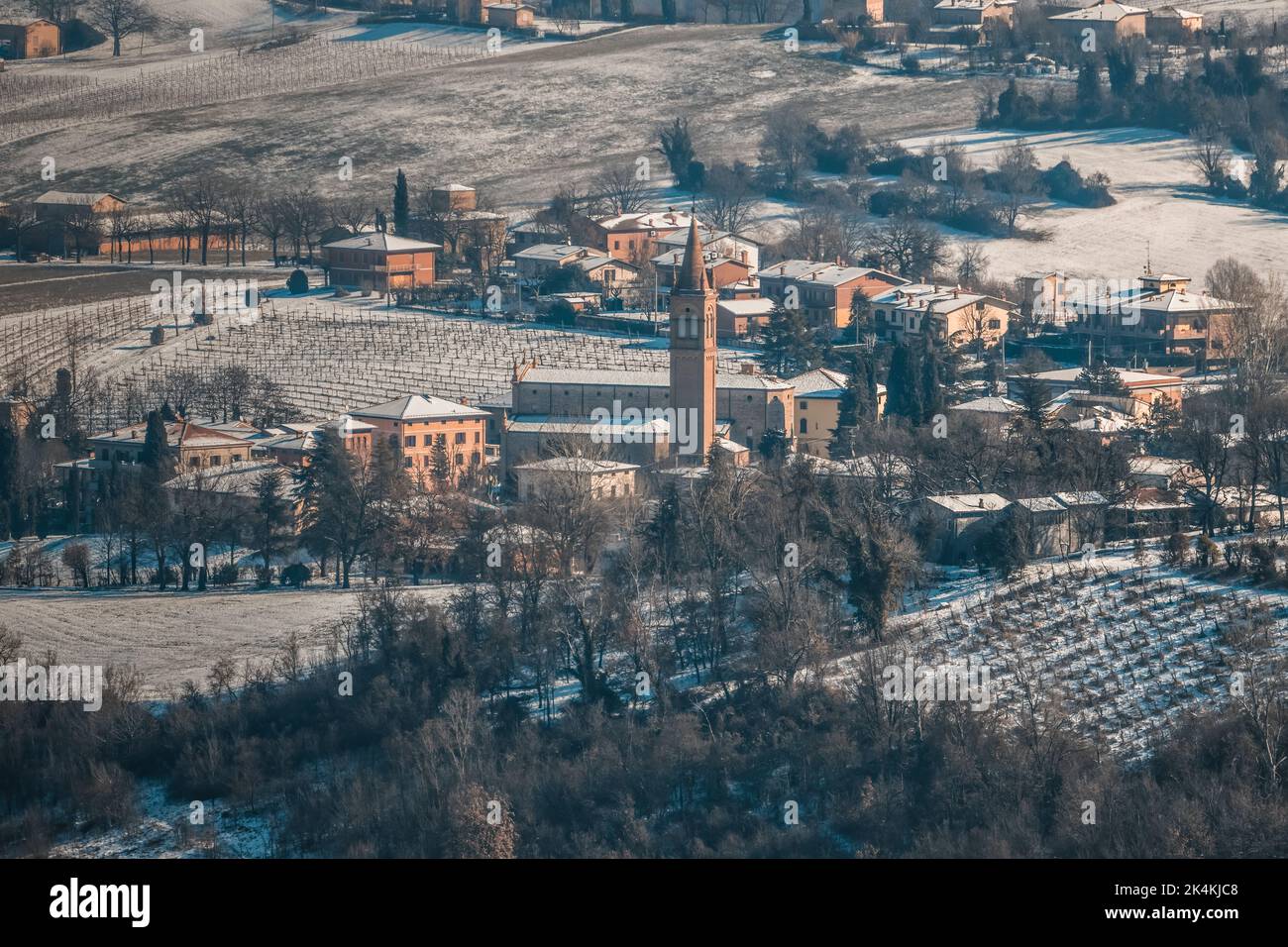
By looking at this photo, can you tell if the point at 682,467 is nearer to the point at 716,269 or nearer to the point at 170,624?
the point at 170,624

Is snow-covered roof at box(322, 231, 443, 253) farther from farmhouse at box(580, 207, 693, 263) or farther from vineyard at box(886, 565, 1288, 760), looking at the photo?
vineyard at box(886, 565, 1288, 760)

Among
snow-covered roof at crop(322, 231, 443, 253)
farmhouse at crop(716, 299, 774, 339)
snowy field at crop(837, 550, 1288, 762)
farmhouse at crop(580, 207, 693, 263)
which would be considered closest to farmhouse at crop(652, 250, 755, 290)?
farmhouse at crop(580, 207, 693, 263)

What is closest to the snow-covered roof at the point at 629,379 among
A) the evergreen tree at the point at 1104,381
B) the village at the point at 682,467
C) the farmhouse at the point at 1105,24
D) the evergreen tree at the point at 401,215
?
the village at the point at 682,467

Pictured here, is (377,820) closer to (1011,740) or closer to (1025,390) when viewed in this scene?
(1011,740)

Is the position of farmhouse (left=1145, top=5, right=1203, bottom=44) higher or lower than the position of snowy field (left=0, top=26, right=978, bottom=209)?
higher

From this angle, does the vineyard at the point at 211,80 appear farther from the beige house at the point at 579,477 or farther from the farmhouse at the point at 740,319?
the beige house at the point at 579,477

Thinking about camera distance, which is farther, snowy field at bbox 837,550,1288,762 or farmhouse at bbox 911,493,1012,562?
farmhouse at bbox 911,493,1012,562

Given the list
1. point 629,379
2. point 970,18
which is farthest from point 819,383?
point 970,18
